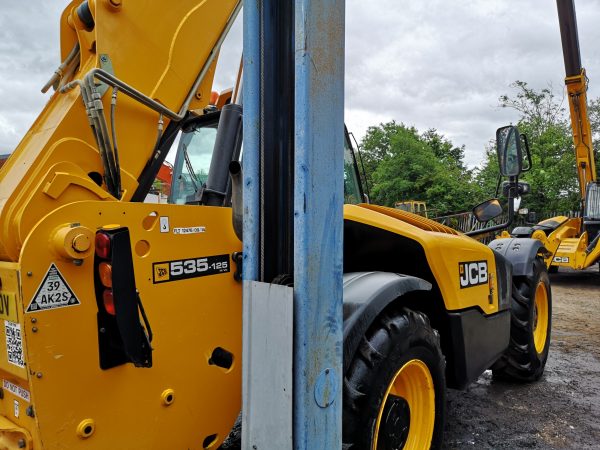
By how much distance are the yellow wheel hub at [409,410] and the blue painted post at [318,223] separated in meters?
0.70

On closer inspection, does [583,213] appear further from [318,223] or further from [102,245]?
[102,245]

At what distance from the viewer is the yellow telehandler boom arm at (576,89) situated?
6704mm

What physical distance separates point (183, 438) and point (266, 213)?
1.00 m

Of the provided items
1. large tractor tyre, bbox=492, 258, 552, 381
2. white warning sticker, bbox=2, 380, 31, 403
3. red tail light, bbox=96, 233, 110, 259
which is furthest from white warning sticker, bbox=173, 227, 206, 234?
large tractor tyre, bbox=492, 258, 552, 381

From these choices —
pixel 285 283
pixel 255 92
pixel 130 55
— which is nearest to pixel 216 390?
pixel 285 283

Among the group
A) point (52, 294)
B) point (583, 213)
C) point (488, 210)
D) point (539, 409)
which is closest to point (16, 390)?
point (52, 294)

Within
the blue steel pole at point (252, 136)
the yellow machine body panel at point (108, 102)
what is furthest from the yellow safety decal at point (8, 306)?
the blue steel pole at point (252, 136)

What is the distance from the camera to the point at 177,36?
234cm

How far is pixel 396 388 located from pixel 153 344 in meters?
1.22

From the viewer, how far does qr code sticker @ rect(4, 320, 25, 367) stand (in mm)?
1564

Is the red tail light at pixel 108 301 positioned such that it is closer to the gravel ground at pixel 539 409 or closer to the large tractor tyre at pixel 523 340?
the gravel ground at pixel 539 409

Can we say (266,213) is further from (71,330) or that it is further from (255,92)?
(71,330)

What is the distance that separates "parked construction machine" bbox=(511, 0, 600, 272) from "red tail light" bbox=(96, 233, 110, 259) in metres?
7.94

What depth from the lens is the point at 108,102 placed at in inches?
81.5
